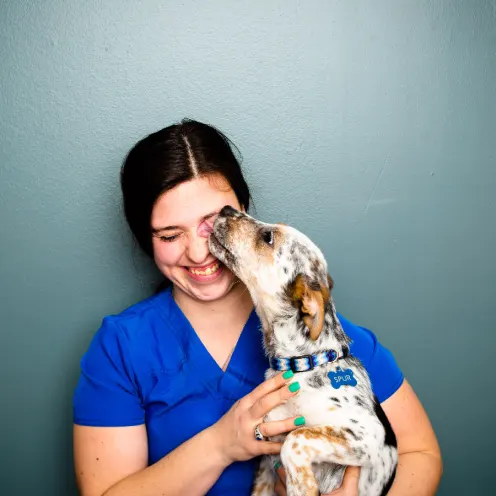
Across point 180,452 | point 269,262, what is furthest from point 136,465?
point 269,262

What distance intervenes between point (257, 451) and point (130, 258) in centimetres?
97

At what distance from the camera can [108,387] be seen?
1767mm

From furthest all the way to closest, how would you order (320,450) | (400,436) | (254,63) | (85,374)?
(254,63) → (400,436) → (85,374) → (320,450)

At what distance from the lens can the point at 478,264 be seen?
2486 mm

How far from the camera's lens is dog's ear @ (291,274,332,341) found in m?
1.64

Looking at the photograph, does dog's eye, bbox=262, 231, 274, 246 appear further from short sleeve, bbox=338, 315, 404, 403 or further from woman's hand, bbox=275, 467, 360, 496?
woman's hand, bbox=275, 467, 360, 496

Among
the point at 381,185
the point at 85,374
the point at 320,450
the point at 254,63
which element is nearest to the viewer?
the point at 320,450

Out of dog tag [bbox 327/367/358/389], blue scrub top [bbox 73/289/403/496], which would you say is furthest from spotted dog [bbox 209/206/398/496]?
blue scrub top [bbox 73/289/403/496]

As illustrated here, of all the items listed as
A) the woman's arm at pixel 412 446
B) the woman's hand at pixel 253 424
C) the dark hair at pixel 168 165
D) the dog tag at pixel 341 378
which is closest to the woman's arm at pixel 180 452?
the woman's hand at pixel 253 424

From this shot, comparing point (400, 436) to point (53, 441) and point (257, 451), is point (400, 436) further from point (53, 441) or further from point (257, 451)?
point (53, 441)

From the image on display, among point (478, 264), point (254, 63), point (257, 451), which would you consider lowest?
point (257, 451)

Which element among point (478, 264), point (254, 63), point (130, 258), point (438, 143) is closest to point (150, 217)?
point (130, 258)

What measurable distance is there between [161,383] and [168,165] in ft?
2.30

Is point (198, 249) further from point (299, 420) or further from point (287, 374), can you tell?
point (299, 420)
